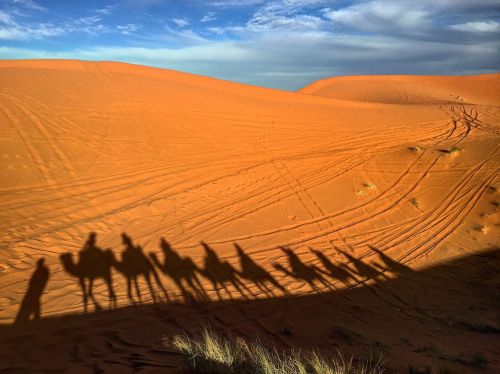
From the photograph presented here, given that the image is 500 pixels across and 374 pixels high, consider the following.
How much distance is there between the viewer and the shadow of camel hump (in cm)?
618

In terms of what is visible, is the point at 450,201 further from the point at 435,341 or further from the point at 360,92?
the point at 360,92

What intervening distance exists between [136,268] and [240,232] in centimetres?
248

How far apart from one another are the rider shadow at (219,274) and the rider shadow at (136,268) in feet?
2.72

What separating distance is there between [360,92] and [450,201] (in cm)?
3712

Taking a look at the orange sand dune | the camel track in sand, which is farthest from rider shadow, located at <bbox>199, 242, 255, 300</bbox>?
the orange sand dune

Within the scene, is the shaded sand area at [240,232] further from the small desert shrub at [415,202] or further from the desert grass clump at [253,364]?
the desert grass clump at [253,364]

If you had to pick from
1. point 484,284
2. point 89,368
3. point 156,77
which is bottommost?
point 484,284

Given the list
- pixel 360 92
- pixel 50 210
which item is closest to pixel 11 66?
pixel 50 210

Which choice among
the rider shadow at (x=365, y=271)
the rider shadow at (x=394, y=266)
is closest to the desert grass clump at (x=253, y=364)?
the rider shadow at (x=365, y=271)

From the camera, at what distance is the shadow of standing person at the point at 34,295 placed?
5387 mm

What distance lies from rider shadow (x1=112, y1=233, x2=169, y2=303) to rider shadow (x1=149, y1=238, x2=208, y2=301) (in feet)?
0.58

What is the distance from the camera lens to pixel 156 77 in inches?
1038

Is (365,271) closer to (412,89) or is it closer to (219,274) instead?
(219,274)

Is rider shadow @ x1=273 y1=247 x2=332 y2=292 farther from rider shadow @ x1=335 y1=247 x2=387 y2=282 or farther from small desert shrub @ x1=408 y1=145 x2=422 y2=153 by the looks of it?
small desert shrub @ x1=408 y1=145 x2=422 y2=153
